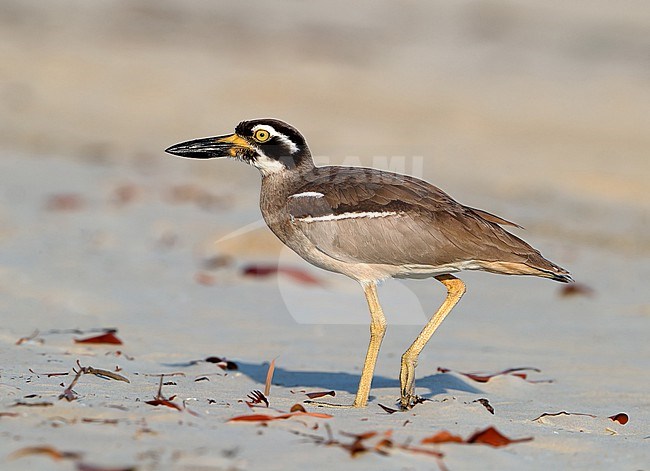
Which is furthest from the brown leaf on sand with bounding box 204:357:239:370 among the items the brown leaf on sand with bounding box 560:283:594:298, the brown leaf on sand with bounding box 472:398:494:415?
the brown leaf on sand with bounding box 560:283:594:298

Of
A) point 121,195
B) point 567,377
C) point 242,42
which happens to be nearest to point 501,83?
point 242,42

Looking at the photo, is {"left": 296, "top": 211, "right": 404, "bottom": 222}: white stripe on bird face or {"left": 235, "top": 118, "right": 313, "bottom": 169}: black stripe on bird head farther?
{"left": 235, "top": 118, "right": 313, "bottom": 169}: black stripe on bird head

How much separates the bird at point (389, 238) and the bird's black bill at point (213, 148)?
540mm

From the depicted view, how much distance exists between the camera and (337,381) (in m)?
7.91

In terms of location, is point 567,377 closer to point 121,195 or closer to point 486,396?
point 486,396

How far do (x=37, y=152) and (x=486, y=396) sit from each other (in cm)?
1349

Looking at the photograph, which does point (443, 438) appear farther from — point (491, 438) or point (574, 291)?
point (574, 291)

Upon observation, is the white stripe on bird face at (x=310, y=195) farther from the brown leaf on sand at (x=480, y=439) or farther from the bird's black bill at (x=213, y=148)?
the brown leaf on sand at (x=480, y=439)

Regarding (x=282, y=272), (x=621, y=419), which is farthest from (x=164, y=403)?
(x=282, y=272)

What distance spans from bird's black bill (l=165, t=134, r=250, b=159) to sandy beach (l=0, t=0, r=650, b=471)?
1551 millimetres

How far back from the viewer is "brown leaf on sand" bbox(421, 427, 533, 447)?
5.21 m

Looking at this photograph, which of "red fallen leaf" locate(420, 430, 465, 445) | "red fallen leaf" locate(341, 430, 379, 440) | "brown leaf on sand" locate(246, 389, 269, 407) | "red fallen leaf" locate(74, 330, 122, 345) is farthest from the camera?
"red fallen leaf" locate(74, 330, 122, 345)

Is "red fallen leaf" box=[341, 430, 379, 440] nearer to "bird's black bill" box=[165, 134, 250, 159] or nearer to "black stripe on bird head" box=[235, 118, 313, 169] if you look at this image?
"black stripe on bird head" box=[235, 118, 313, 169]

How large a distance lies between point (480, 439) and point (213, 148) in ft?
11.2
